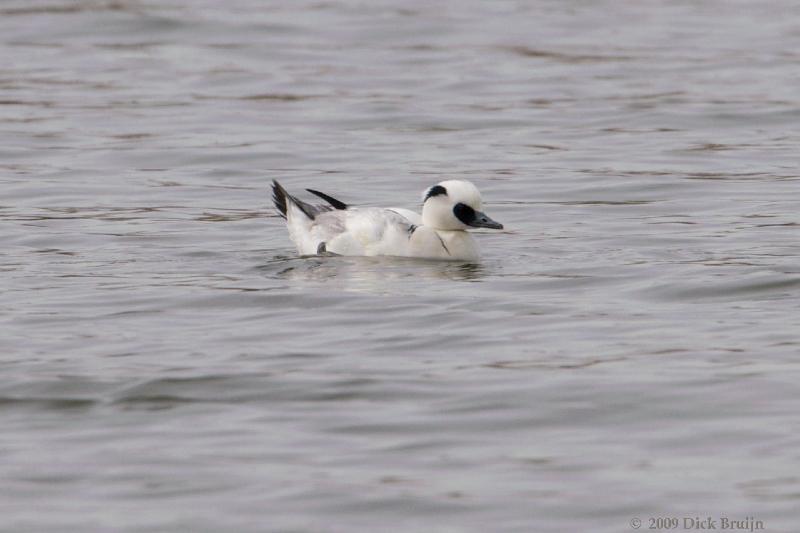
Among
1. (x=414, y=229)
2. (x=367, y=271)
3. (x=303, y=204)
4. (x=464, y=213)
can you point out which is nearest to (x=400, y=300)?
(x=367, y=271)

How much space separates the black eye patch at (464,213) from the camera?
42.9 ft

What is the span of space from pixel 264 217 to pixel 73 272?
9.88ft

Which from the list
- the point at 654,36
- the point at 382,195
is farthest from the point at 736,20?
the point at 382,195

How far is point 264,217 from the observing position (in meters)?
15.7

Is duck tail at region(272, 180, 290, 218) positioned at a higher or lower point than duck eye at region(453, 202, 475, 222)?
higher

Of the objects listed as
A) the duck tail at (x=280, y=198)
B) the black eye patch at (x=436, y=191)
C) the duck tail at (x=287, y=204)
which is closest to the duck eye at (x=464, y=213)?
the black eye patch at (x=436, y=191)

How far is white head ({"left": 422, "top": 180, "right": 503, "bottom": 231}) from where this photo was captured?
13.1 meters

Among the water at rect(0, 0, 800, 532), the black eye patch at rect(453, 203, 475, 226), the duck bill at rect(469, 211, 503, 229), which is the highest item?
the black eye patch at rect(453, 203, 475, 226)

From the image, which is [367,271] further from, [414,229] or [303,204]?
[303,204]

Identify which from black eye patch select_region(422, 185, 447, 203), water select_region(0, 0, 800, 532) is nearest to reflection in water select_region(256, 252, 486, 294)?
water select_region(0, 0, 800, 532)

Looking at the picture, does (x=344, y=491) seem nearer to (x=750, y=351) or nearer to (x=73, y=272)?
(x=750, y=351)

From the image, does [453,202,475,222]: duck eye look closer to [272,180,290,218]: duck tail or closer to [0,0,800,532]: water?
[0,0,800,532]: water

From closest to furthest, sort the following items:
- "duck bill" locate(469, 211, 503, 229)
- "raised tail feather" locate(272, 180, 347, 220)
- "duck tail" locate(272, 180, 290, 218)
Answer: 1. "duck bill" locate(469, 211, 503, 229)
2. "raised tail feather" locate(272, 180, 347, 220)
3. "duck tail" locate(272, 180, 290, 218)

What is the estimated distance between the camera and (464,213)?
43.0 feet
